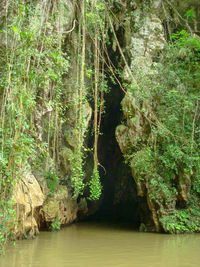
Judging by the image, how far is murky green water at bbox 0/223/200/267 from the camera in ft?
13.0

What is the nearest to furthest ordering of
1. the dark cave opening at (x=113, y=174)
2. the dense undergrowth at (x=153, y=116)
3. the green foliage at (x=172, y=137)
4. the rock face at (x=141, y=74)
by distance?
the dense undergrowth at (x=153, y=116), the green foliage at (x=172, y=137), the rock face at (x=141, y=74), the dark cave opening at (x=113, y=174)

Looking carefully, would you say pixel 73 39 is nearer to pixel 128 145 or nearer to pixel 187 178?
pixel 128 145

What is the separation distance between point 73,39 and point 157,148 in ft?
10.7

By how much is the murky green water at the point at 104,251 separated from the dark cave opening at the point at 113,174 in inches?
155

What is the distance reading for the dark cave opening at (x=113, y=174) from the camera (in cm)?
1068

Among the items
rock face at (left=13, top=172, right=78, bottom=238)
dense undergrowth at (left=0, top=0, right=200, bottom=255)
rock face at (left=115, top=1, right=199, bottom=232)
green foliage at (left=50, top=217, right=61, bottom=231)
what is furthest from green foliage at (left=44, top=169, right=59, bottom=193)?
rock face at (left=115, top=1, right=199, bottom=232)

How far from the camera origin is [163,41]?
865 centimetres

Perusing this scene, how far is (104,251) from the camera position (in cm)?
475

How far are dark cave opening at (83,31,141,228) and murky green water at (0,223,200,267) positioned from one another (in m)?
3.93

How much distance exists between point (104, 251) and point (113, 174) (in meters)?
7.96

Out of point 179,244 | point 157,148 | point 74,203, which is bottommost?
point 179,244

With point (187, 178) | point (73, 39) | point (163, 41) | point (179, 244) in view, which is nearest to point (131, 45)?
point (163, 41)

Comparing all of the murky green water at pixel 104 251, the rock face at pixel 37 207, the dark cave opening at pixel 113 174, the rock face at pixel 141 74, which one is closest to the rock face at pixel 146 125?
the rock face at pixel 141 74

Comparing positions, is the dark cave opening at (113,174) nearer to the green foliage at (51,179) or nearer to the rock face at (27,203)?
the green foliage at (51,179)
